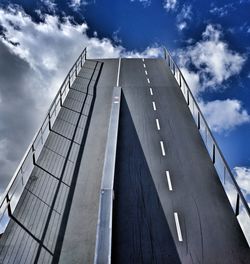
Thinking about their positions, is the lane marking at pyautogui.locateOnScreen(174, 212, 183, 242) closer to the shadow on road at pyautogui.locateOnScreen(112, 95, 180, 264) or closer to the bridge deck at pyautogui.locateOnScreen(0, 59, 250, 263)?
the bridge deck at pyautogui.locateOnScreen(0, 59, 250, 263)

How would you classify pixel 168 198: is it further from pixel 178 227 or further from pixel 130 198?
pixel 178 227

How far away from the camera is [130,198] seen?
11.7 metres

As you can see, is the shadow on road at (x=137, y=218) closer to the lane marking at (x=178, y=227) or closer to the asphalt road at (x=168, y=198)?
the asphalt road at (x=168, y=198)

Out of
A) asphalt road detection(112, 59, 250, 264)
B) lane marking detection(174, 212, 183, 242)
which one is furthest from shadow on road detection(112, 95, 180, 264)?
lane marking detection(174, 212, 183, 242)

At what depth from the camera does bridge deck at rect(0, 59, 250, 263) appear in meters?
9.66

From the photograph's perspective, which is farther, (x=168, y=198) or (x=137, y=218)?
(x=168, y=198)

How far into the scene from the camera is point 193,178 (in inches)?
510

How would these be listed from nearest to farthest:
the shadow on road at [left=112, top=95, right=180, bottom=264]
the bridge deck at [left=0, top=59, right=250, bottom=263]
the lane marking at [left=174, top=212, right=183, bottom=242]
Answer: the shadow on road at [left=112, top=95, right=180, bottom=264] < the bridge deck at [left=0, top=59, right=250, bottom=263] < the lane marking at [left=174, top=212, right=183, bottom=242]

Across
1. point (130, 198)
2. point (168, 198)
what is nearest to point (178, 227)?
point (168, 198)

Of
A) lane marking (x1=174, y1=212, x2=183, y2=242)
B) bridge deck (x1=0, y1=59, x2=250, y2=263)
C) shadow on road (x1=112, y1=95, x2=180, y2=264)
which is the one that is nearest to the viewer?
shadow on road (x1=112, y1=95, x2=180, y2=264)

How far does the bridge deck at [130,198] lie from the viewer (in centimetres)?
966

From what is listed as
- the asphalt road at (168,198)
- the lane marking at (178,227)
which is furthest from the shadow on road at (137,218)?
the lane marking at (178,227)

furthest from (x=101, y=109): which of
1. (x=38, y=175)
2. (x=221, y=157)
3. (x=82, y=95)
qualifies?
(x=221, y=157)

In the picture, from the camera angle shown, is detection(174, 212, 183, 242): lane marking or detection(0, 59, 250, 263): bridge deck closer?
detection(0, 59, 250, 263): bridge deck
